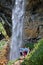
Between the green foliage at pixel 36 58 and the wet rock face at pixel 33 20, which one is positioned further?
the wet rock face at pixel 33 20

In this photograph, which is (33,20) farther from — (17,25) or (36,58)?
(36,58)

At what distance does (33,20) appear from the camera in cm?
703

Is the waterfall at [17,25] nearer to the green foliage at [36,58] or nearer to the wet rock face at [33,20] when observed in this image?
the wet rock face at [33,20]

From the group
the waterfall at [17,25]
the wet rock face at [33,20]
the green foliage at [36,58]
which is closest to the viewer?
the green foliage at [36,58]

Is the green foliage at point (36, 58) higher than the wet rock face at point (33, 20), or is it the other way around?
the green foliage at point (36, 58)

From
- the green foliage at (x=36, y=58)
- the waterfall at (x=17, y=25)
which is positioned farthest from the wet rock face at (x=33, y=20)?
the green foliage at (x=36, y=58)

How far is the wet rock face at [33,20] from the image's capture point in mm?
6891

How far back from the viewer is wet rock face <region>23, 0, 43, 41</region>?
271 inches

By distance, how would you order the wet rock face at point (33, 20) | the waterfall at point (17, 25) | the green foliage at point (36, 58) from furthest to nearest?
the waterfall at point (17, 25) → the wet rock face at point (33, 20) → the green foliage at point (36, 58)

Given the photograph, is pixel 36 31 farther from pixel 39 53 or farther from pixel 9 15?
pixel 39 53

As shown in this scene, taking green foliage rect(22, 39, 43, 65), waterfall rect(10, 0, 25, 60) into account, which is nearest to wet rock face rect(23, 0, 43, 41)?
waterfall rect(10, 0, 25, 60)

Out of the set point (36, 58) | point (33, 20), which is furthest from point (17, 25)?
point (36, 58)

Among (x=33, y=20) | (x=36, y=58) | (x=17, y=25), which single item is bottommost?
(x=17, y=25)

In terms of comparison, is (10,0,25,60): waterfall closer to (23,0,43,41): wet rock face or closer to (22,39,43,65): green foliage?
(23,0,43,41): wet rock face
